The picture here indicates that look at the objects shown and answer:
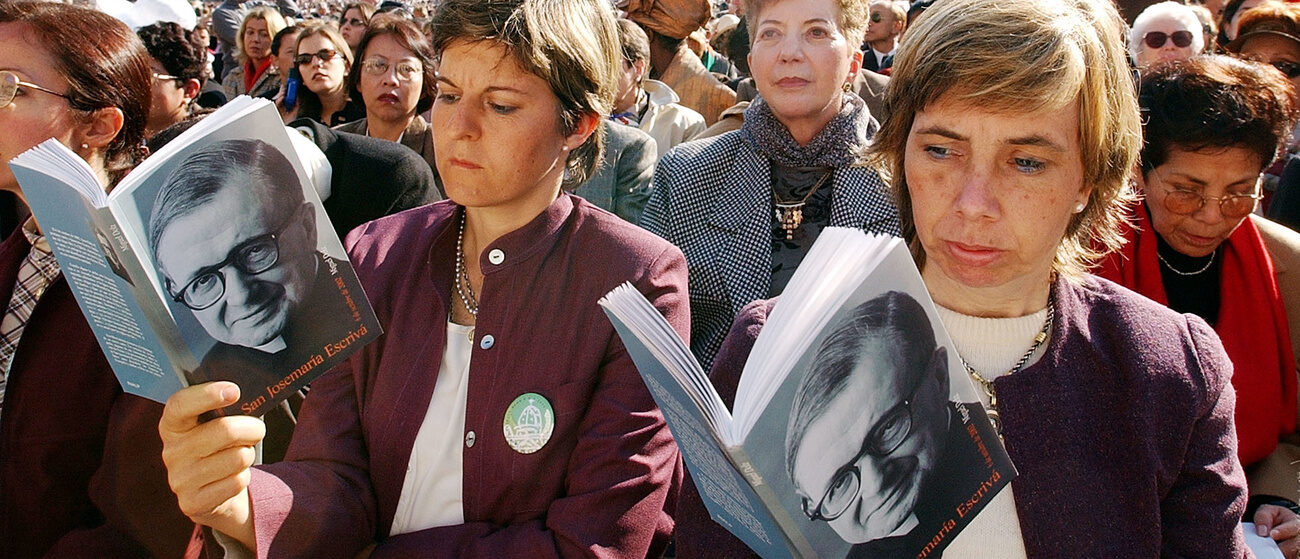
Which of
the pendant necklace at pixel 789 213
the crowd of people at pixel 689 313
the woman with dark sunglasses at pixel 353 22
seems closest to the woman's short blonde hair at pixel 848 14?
the crowd of people at pixel 689 313

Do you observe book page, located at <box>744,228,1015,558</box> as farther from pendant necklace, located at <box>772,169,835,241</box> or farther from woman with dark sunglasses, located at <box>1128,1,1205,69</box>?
woman with dark sunglasses, located at <box>1128,1,1205,69</box>

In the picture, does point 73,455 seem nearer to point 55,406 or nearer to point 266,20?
point 55,406

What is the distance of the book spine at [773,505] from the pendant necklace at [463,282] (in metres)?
0.97

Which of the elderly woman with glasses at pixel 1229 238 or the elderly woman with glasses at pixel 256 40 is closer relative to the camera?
the elderly woman with glasses at pixel 1229 238

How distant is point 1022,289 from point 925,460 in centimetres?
68

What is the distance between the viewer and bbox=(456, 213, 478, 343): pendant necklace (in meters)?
2.10

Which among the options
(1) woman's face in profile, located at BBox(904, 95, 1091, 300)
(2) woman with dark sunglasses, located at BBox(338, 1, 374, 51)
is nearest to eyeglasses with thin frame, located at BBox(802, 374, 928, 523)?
(1) woman's face in profile, located at BBox(904, 95, 1091, 300)

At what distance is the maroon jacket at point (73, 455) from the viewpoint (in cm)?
211

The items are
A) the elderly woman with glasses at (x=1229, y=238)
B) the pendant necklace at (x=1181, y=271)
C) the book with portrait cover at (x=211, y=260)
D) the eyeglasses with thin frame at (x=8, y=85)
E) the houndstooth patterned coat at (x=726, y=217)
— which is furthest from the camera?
the houndstooth patterned coat at (x=726, y=217)

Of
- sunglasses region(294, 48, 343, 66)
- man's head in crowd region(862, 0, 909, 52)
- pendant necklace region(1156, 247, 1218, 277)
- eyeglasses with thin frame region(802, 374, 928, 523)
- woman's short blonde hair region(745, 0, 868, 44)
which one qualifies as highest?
eyeglasses with thin frame region(802, 374, 928, 523)

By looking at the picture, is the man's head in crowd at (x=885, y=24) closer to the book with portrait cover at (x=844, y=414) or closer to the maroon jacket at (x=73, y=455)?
the maroon jacket at (x=73, y=455)

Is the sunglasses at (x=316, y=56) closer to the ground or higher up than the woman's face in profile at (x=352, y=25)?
higher up

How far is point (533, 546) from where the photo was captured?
1867 mm

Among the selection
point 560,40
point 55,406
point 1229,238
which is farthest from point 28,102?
point 1229,238
